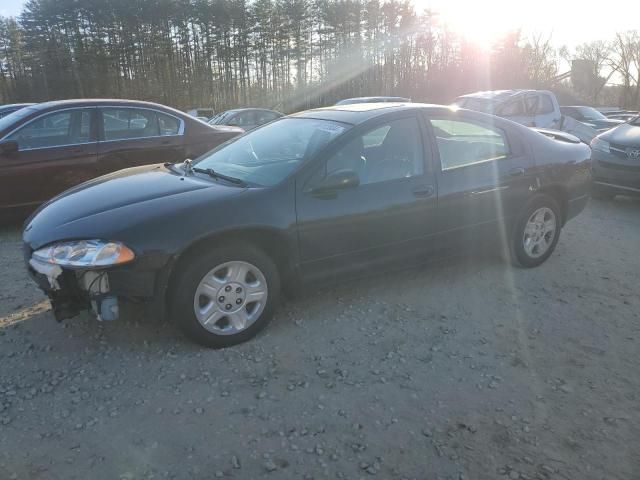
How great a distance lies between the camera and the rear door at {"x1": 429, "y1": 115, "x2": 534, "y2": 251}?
13.6ft

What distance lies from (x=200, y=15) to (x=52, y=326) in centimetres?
4430

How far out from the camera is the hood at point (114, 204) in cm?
311

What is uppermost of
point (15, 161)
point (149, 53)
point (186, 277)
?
point (149, 53)

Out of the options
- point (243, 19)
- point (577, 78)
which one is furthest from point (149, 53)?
point (577, 78)

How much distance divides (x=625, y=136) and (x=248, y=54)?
4314cm

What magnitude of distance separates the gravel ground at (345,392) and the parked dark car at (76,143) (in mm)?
1820

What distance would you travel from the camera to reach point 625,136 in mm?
7820

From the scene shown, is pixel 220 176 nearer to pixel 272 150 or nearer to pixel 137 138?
pixel 272 150

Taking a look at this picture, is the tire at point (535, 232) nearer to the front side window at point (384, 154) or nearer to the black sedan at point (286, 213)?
the black sedan at point (286, 213)

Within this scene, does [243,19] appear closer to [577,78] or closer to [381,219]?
[577,78]

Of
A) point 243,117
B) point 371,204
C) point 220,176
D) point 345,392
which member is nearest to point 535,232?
point 371,204

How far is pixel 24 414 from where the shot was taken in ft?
8.81

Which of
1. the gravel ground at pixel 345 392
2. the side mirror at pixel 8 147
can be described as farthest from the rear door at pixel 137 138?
the gravel ground at pixel 345 392

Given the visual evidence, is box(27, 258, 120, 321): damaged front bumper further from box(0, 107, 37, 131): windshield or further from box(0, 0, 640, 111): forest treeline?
box(0, 0, 640, 111): forest treeline
